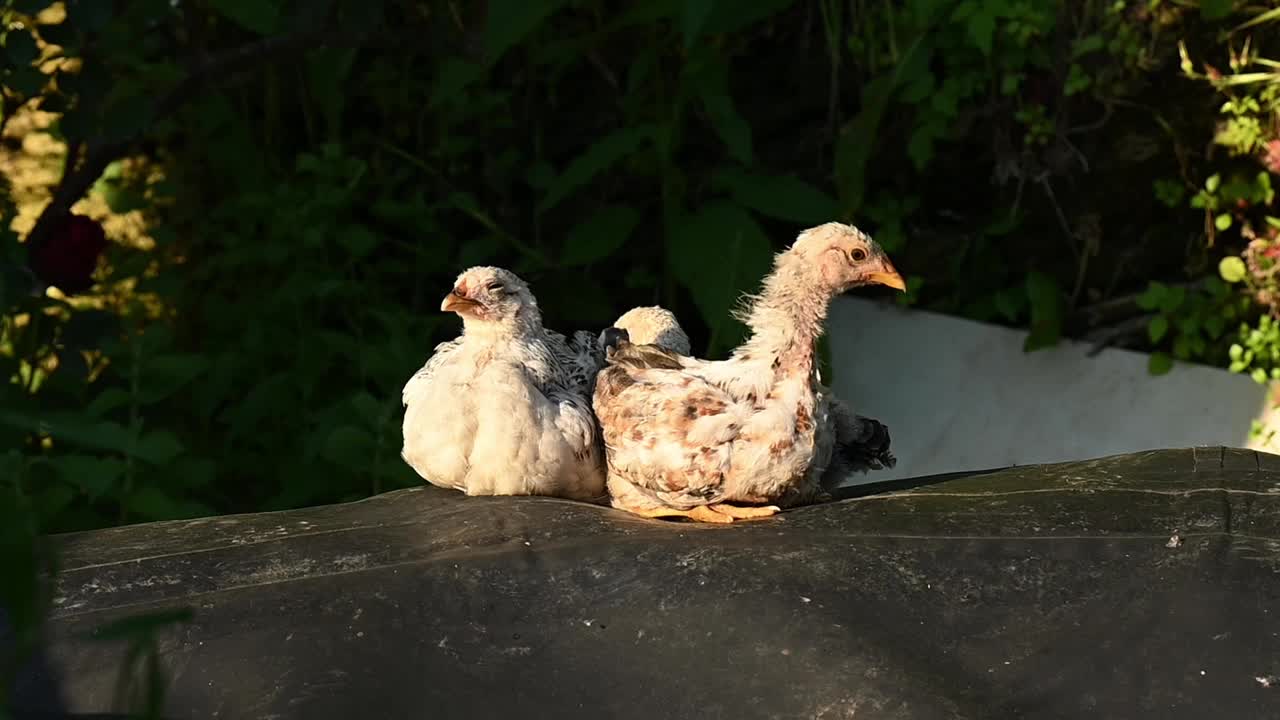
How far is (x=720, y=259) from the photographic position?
3.84m

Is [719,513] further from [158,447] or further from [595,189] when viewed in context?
[595,189]

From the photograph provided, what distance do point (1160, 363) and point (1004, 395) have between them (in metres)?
0.46

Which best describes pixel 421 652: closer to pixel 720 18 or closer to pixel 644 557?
pixel 644 557

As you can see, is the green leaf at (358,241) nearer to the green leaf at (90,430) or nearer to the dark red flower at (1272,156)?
the green leaf at (90,430)

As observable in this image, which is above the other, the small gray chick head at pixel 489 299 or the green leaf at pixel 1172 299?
the small gray chick head at pixel 489 299

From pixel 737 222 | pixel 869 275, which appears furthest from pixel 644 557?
pixel 737 222

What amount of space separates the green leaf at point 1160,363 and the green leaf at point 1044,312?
27 centimetres

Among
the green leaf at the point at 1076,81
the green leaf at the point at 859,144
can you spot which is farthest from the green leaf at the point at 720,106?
the green leaf at the point at 1076,81

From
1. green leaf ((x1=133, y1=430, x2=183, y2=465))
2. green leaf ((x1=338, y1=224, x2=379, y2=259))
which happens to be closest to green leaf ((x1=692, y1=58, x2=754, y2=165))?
green leaf ((x1=338, y1=224, x2=379, y2=259))

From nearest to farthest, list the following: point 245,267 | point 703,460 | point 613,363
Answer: point 703,460 → point 613,363 → point 245,267

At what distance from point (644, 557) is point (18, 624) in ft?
4.65

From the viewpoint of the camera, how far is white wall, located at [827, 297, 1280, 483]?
4121 millimetres

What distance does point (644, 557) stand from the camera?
7.23 feet

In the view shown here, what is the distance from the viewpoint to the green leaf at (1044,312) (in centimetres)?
420
